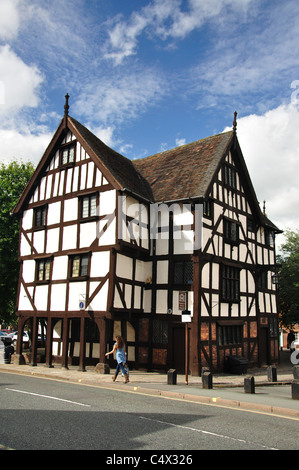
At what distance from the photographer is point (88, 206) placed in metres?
20.0

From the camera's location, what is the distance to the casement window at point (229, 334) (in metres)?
20.7

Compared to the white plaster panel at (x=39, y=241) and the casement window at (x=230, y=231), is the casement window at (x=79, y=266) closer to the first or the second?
the white plaster panel at (x=39, y=241)

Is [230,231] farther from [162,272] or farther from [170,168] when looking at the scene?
[170,168]

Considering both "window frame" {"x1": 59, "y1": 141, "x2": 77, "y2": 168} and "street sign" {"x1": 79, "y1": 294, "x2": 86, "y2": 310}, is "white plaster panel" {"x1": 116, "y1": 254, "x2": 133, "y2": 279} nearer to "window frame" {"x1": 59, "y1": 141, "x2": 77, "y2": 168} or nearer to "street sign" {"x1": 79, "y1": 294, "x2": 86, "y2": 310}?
"street sign" {"x1": 79, "y1": 294, "x2": 86, "y2": 310}

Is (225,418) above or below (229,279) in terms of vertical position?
below

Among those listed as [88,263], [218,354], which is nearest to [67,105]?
[88,263]

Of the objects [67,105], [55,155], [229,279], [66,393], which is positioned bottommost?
[66,393]

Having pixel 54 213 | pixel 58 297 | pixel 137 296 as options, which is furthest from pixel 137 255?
pixel 54 213

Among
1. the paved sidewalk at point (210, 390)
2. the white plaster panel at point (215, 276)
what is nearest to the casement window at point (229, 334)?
the paved sidewalk at point (210, 390)

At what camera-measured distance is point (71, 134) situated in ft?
71.6
